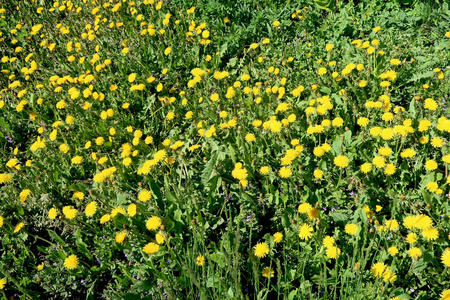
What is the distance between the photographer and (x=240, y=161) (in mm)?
2934

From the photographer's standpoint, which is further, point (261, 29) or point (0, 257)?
point (261, 29)

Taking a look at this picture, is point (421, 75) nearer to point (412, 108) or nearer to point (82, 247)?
point (412, 108)

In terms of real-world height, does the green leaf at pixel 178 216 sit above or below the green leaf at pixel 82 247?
→ above

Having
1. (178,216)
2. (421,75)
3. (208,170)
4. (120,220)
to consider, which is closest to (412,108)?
(421,75)

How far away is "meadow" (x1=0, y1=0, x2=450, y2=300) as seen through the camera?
83.0 inches

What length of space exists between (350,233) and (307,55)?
206 cm

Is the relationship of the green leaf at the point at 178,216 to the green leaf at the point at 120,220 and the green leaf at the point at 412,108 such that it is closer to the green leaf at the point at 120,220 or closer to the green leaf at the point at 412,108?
the green leaf at the point at 120,220

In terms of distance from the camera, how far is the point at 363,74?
3.24m

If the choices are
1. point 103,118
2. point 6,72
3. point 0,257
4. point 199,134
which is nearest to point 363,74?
point 199,134

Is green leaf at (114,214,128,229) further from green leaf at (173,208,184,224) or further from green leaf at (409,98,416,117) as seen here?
green leaf at (409,98,416,117)

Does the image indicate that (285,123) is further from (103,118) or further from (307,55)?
(103,118)

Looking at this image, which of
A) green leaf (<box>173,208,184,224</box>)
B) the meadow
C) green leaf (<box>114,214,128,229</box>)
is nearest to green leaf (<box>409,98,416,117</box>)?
the meadow

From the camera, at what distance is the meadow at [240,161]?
6.91 feet

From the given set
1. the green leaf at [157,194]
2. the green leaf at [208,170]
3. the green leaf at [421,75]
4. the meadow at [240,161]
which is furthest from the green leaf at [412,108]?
the green leaf at [157,194]
